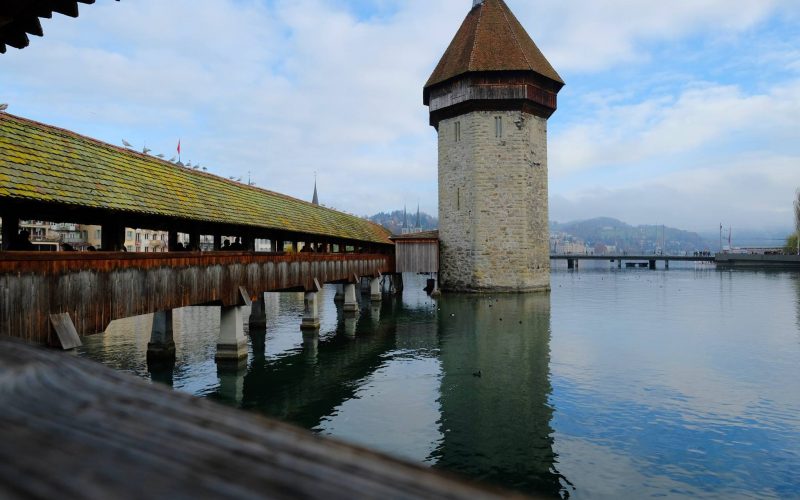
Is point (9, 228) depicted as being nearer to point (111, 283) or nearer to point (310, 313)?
point (111, 283)

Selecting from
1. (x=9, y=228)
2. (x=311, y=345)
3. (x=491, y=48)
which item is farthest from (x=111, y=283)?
(x=491, y=48)

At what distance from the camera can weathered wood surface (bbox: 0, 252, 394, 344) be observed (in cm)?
796

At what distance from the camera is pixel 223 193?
15852 millimetres

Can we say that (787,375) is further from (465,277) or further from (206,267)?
(465,277)

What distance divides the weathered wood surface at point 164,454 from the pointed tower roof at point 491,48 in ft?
121

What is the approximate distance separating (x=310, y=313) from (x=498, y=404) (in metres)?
12.1

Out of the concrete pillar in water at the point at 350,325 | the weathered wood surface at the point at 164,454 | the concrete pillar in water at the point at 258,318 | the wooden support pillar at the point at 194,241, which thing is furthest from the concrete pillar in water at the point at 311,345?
the weathered wood surface at the point at 164,454

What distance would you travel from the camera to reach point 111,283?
33.0 feet

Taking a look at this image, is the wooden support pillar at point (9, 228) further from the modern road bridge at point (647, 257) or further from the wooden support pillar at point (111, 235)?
the modern road bridge at point (647, 257)

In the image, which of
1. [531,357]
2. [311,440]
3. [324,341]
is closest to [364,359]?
[324,341]

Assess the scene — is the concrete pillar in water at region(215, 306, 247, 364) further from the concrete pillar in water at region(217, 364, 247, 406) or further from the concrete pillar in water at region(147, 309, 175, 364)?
the concrete pillar in water at region(147, 309, 175, 364)

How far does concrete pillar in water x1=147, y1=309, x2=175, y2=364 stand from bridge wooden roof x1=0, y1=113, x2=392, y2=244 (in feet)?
13.6

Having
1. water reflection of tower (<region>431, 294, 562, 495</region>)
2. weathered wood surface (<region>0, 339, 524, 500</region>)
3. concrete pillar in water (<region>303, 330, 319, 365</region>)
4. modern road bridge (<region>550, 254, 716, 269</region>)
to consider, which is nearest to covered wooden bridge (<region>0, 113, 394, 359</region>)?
concrete pillar in water (<region>303, 330, 319, 365</region>)

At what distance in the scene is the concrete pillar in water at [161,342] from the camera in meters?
15.8
